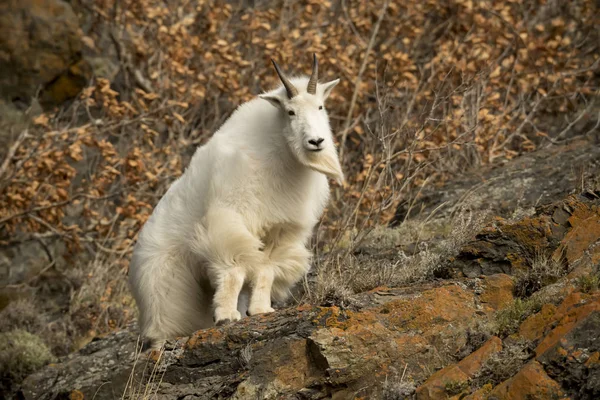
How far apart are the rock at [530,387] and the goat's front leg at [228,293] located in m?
2.23

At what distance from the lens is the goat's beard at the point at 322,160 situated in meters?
6.17

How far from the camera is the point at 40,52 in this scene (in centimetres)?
1389

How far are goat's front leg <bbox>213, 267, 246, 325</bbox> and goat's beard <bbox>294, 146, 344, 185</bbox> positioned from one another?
874 mm

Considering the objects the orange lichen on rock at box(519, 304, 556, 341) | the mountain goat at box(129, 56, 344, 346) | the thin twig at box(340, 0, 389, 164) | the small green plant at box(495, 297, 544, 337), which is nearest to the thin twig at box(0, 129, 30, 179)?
the thin twig at box(340, 0, 389, 164)

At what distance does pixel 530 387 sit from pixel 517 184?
17.3 feet

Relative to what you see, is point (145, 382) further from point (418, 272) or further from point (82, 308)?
point (82, 308)

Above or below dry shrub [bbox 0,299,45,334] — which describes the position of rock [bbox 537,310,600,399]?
above

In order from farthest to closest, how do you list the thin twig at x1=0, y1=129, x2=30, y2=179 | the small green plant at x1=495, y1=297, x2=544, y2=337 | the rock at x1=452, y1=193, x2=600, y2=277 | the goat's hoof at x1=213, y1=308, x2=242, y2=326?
the thin twig at x1=0, y1=129, x2=30, y2=179
the goat's hoof at x1=213, y1=308, x2=242, y2=326
the rock at x1=452, y1=193, x2=600, y2=277
the small green plant at x1=495, y1=297, x2=544, y2=337

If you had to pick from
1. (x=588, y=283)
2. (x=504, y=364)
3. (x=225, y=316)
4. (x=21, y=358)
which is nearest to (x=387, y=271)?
(x=225, y=316)

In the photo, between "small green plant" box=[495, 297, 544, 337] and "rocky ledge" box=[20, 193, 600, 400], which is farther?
"small green plant" box=[495, 297, 544, 337]

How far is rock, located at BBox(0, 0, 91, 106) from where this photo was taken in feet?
45.1

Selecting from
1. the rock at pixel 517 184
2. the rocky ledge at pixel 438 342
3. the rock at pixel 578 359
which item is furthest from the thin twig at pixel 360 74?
the rock at pixel 578 359

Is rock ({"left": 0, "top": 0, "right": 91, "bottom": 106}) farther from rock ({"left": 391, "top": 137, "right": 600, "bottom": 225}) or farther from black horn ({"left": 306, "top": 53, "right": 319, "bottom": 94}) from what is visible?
black horn ({"left": 306, "top": 53, "right": 319, "bottom": 94})

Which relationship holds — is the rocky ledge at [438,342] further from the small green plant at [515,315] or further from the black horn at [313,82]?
the black horn at [313,82]
